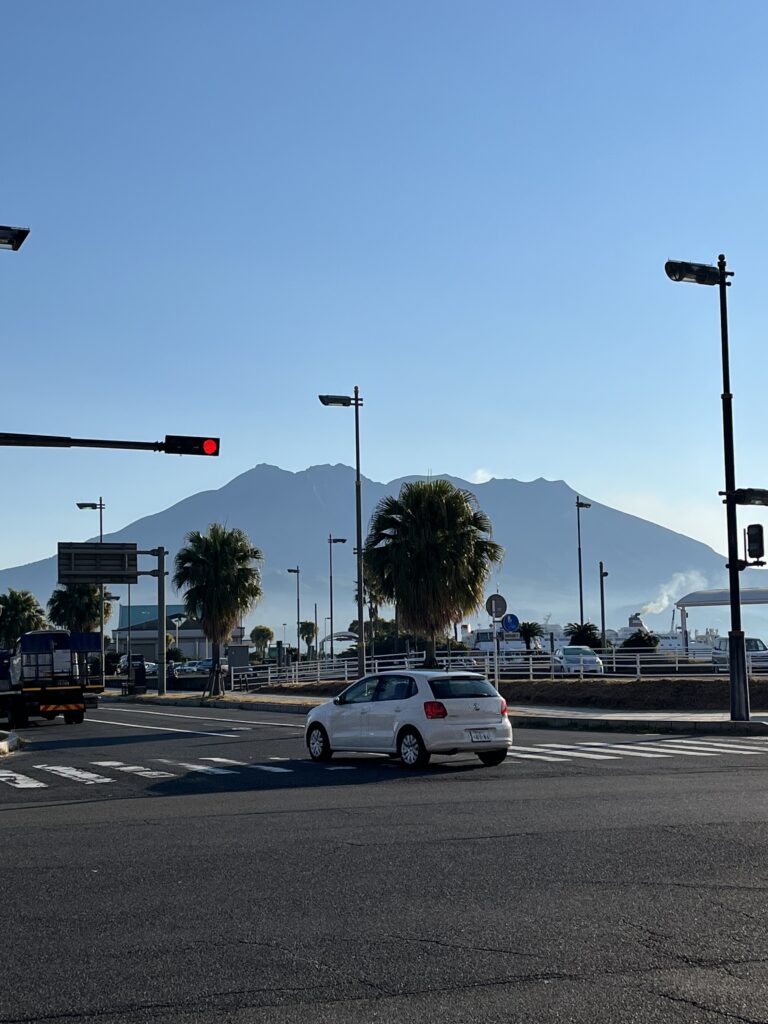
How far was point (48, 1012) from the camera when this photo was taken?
5.92 meters

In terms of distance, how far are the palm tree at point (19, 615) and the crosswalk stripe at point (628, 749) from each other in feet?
243

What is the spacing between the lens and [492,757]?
1925cm

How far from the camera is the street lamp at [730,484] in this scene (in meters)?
26.2

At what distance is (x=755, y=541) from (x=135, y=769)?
13.9 meters

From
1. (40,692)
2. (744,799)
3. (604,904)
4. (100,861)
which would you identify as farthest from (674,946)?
(40,692)

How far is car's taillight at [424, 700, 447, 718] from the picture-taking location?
18.6 meters

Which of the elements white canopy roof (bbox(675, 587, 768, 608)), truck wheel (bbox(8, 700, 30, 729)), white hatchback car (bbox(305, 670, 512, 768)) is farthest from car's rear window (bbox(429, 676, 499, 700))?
white canopy roof (bbox(675, 587, 768, 608))

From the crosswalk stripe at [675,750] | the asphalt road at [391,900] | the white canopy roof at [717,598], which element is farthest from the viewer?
the white canopy roof at [717,598]

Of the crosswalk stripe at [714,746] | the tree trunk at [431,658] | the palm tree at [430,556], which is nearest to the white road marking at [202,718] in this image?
the tree trunk at [431,658]

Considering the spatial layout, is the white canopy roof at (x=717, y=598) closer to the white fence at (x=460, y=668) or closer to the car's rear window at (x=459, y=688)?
the white fence at (x=460, y=668)

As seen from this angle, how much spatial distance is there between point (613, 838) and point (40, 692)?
28.2 meters

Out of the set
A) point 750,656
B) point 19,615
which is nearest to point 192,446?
point 750,656

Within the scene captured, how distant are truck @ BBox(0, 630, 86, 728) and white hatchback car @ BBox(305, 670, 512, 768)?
61.1 ft

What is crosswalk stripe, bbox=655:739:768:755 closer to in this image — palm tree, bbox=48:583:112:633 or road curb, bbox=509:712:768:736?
road curb, bbox=509:712:768:736
